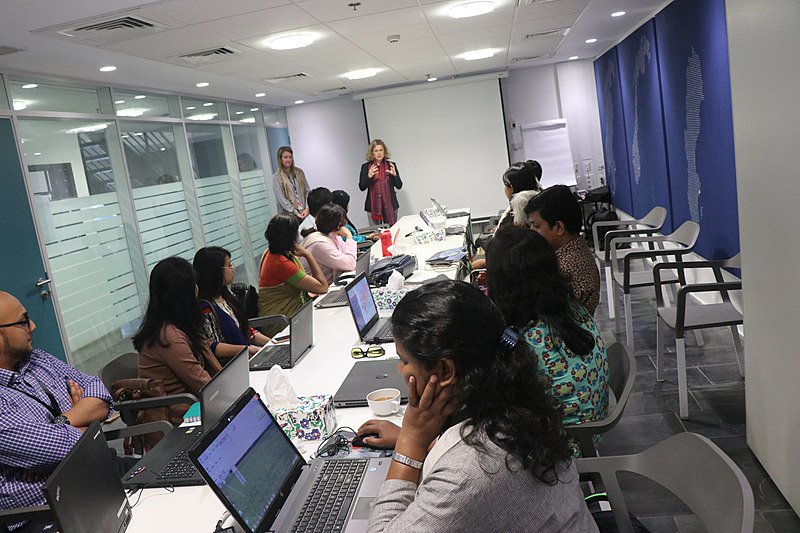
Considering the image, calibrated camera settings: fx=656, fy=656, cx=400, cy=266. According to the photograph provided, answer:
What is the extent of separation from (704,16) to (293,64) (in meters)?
3.67

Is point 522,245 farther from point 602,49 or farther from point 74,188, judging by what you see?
point 602,49

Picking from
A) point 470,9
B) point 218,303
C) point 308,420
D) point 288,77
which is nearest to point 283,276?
point 218,303

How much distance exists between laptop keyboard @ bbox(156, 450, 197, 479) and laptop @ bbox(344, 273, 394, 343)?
1.10m

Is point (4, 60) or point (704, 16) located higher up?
point (4, 60)

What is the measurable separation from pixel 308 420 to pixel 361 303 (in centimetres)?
116

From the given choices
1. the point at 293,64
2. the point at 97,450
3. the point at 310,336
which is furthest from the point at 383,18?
the point at 97,450

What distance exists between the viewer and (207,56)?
540cm

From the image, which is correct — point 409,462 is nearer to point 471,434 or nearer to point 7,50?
point 471,434

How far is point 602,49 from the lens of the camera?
911cm

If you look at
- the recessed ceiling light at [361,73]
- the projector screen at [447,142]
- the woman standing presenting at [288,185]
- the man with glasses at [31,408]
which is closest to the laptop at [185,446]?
the man with glasses at [31,408]

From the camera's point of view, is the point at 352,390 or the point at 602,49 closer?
the point at 352,390

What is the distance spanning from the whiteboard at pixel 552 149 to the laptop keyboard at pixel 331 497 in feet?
30.1

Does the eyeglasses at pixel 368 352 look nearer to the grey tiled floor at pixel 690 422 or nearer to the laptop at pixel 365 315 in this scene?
the laptop at pixel 365 315

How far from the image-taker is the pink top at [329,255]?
196 inches
